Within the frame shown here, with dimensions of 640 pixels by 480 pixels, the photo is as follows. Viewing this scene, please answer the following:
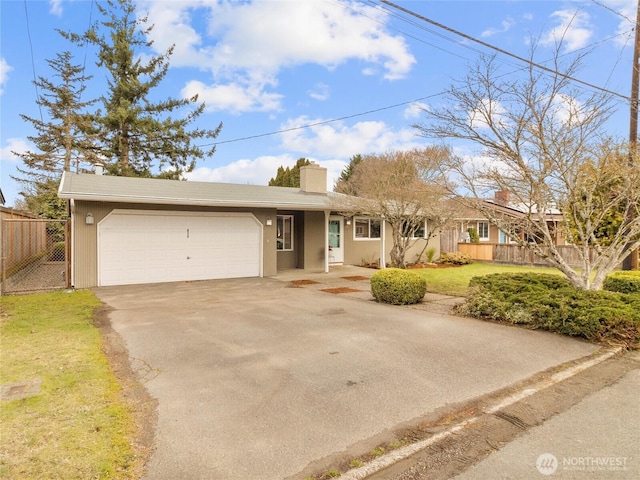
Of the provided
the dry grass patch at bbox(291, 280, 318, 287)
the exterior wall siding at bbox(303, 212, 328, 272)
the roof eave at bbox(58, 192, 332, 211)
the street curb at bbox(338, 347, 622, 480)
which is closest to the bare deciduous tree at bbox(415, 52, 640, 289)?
the street curb at bbox(338, 347, 622, 480)

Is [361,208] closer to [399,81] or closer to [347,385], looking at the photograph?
[399,81]

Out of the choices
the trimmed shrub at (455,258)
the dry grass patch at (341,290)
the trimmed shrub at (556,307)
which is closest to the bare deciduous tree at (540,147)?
the trimmed shrub at (556,307)

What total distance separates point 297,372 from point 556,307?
180 inches

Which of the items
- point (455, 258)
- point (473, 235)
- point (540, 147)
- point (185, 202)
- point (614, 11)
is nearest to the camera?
point (540, 147)

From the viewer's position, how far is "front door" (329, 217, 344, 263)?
17.0 metres

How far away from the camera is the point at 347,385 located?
4137 millimetres

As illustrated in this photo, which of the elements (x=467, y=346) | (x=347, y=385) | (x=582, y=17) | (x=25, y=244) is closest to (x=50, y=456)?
(x=347, y=385)

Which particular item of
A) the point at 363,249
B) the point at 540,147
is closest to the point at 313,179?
the point at 363,249

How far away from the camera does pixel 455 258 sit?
1897cm

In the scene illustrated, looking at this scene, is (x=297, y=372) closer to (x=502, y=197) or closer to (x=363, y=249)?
(x=502, y=197)

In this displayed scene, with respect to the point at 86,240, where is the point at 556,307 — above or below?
below

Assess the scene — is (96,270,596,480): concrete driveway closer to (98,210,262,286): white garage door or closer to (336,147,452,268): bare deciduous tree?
(98,210,262,286): white garage door

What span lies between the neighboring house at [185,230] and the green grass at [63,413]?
5063mm

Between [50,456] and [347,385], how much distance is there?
2.57 meters
